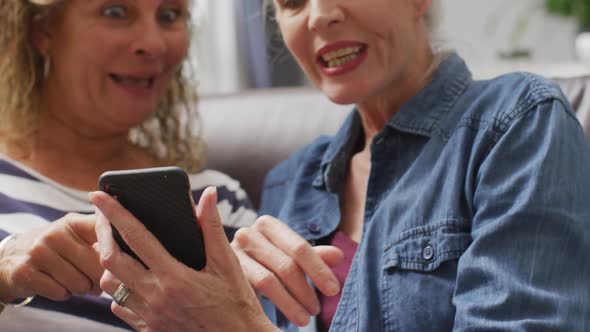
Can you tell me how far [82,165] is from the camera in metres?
1.34

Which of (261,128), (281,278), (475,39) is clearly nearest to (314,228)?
(281,278)

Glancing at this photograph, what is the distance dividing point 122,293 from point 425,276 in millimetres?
359

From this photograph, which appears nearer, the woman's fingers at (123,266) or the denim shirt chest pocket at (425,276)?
the woman's fingers at (123,266)

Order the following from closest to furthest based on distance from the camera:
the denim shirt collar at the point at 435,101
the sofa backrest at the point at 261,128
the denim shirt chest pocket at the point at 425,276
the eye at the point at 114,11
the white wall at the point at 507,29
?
1. the denim shirt chest pocket at the point at 425,276
2. the denim shirt collar at the point at 435,101
3. the eye at the point at 114,11
4. the sofa backrest at the point at 261,128
5. the white wall at the point at 507,29

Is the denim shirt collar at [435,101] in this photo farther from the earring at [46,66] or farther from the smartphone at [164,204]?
the earring at [46,66]

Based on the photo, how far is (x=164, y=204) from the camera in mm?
774

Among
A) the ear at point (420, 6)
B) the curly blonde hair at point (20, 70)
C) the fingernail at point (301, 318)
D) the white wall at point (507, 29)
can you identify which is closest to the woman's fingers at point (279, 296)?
the fingernail at point (301, 318)

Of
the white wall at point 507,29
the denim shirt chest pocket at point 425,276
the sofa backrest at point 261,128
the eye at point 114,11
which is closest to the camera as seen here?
the denim shirt chest pocket at point 425,276

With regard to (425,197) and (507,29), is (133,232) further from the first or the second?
Result: (507,29)

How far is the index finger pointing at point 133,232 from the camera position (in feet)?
2.51

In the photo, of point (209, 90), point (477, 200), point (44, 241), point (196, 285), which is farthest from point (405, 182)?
point (209, 90)

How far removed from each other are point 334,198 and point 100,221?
17.4 inches

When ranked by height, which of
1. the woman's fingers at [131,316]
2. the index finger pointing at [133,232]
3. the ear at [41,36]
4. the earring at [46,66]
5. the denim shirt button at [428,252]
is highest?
the ear at [41,36]

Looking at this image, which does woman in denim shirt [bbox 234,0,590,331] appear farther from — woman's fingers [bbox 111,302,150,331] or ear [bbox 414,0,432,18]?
woman's fingers [bbox 111,302,150,331]
